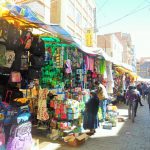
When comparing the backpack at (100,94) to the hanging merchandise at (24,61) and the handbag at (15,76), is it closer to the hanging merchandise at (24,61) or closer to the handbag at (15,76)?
the hanging merchandise at (24,61)

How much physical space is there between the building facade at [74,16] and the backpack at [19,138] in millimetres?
13428

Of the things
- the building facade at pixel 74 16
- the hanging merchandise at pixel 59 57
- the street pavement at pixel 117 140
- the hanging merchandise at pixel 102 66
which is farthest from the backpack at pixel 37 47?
the building facade at pixel 74 16

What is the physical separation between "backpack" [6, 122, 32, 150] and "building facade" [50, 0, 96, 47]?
44.1ft

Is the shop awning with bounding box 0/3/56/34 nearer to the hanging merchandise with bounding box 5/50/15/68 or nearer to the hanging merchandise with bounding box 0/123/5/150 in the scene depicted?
the hanging merchandise with bounding box 5/50/15/68

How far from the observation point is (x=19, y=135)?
4801 millimetres

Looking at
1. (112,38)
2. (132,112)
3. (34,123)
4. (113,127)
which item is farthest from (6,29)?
(112,38)

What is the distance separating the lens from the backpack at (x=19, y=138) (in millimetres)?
4695

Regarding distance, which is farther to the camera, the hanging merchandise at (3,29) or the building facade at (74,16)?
the building facade at (74,16)

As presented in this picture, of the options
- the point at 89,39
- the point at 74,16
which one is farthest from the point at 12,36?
the point at 74,16

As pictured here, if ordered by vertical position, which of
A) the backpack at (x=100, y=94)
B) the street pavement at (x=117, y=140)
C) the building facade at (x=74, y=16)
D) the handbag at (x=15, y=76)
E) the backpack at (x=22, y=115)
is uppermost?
the building facade at (x=74, y=16)

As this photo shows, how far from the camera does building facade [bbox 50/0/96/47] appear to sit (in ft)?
86.0

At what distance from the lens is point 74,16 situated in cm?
3144

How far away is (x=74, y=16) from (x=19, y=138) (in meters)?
27.9

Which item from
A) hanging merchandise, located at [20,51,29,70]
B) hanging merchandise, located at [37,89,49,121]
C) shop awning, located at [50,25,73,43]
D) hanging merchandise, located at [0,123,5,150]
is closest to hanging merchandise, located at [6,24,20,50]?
hanging merchandise, located at [20,51,29,70]
